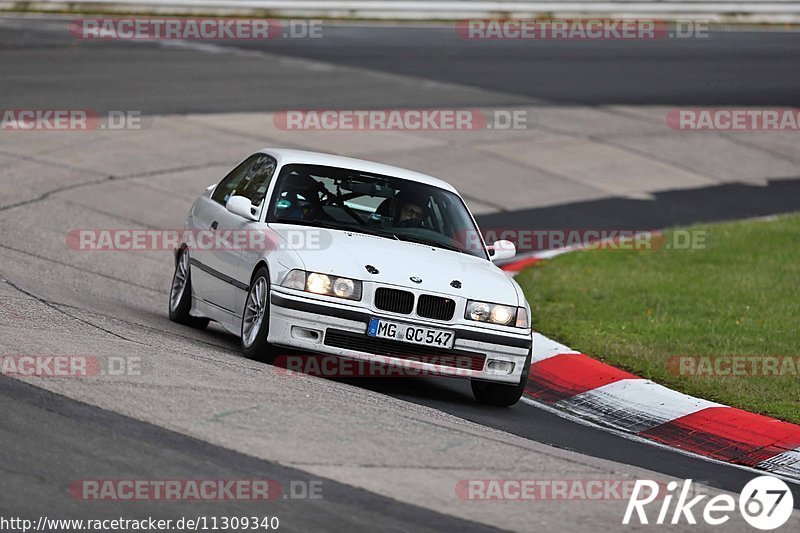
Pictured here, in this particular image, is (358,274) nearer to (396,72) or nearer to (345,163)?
(345,163)

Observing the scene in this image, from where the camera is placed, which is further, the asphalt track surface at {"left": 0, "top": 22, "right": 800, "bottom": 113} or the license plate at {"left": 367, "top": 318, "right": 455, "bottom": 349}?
the asphalt track surface at {"left": 0, "top": 22, "right": 800, "bottom": 113}

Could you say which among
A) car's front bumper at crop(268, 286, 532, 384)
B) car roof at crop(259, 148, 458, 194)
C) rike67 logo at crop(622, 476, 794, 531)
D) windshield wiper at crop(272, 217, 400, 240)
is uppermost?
car roof at crop(259, 148, 458, 194)

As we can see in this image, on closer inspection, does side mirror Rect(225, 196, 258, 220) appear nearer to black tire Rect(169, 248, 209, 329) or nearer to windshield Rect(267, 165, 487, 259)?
windshield Rect(267, 165, 487, 259)

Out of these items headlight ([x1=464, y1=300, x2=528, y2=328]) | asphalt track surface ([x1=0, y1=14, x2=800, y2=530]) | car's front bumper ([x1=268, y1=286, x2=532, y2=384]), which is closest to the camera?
asphalt track surface ([x1=0, y1=14, x2=800, y2=530])

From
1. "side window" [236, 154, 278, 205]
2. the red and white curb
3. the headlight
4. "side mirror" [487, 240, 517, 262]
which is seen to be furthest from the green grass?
"side window" [236, 154, 278, 205]

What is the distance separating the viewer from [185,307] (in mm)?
10969

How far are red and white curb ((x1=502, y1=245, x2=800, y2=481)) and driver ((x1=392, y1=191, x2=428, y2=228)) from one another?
4.93 ft

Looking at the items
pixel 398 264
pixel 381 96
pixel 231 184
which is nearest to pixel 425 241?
pixel 398 264

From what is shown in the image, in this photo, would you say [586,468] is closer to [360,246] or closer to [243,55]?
[360,246]

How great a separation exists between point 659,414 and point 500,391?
1084 millimetres

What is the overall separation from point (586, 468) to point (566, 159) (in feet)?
48.6

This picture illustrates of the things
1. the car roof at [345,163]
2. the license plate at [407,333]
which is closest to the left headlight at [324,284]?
the license plate at [407,333]

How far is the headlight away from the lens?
9039mm

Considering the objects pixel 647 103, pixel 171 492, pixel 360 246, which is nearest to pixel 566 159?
pixel 647 103
